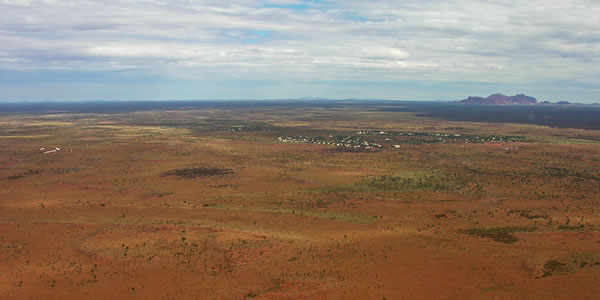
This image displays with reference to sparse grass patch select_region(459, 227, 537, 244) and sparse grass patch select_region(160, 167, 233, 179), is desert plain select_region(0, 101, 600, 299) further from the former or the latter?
sparse grass patch select_region(160, 167, 233, 179)

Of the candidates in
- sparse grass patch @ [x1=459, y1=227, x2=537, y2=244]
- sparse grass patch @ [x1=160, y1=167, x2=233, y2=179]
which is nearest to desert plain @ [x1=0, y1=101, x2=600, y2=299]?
sparse grass patch @ [x1=459, y1=227, x2=537, y2=244]

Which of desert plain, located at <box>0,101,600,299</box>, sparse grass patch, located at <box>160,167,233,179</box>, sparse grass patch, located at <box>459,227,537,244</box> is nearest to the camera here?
desert plain, located at <box>0,101,600,299</box>

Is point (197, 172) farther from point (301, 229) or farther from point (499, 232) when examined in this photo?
point (499, 232)

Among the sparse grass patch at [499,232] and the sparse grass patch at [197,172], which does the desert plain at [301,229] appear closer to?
the sparse grass patch at [499,232]

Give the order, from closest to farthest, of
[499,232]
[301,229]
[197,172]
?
[499,232] → [301,229] → [197,172]

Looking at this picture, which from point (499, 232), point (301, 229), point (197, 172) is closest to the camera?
point (499, 232)

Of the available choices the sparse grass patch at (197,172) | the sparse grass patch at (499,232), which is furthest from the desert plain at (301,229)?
the sparse grass patch at (197,172)

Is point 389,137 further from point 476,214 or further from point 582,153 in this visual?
point 476,214

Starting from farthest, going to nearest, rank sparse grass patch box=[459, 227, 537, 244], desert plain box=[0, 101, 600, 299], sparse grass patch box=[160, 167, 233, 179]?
sparse grass patch box=[160, 167, 233, 179] < sparse grass patch box=[459, 227, 537, 244] < desert plain box=[0, 101, 600, 299]

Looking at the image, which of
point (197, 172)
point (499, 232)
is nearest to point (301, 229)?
point (499, 232)

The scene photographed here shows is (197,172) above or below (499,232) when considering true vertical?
above

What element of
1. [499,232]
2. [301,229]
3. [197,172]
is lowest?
[301,229]
